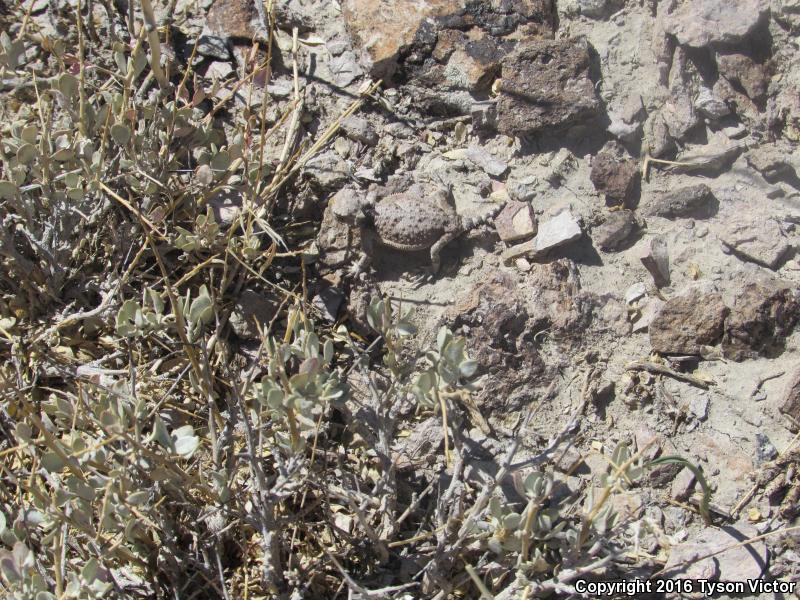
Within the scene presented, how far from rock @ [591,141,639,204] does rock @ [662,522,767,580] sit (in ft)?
4.00

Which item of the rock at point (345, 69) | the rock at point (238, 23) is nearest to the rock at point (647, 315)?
the rock at point (345, 69)

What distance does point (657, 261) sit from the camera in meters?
2.66

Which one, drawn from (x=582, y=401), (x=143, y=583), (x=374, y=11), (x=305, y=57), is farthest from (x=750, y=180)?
(x=143, y=583)

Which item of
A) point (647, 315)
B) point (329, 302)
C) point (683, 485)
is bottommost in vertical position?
point (683, 485)

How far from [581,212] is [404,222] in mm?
661

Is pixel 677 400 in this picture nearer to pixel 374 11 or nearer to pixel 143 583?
pixel 143 583

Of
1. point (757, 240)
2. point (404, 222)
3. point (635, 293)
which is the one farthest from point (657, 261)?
point (404, 222)

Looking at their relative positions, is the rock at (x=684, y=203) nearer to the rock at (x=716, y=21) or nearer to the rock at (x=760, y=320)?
the rock at (x=760, y=320)

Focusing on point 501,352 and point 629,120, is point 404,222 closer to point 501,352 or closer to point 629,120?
point 501,352

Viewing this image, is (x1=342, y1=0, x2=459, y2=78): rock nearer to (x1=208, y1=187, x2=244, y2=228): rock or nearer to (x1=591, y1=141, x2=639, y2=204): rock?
(x1=208, y1=187, x2=244, y2=228): rock

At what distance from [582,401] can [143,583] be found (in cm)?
146

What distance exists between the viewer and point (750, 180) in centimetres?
276

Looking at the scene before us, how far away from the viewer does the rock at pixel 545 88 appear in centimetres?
287

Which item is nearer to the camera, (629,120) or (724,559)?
(724,559)
